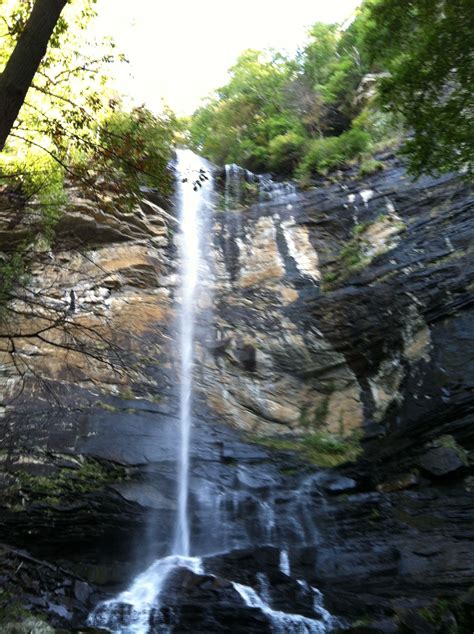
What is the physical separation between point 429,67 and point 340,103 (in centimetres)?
1634

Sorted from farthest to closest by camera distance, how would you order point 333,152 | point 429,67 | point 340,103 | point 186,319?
point 340,103, point 333,152, point 186,319, point 429,67

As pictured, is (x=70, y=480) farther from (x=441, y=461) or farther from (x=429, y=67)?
(x=429, y=67)

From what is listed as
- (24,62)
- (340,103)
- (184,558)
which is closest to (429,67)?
(24,62)

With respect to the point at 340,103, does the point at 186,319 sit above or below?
below

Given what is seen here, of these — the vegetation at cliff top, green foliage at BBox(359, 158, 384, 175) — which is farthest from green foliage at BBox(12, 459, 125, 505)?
green foliage at BBox(359, 158, 384, 175)

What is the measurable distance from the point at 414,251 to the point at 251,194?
706 centimetres

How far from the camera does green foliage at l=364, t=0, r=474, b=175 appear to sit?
5.91m

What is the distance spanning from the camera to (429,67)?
6.22 metres

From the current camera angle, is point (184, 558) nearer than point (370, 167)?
Yes

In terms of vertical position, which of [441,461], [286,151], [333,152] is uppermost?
[286,151]

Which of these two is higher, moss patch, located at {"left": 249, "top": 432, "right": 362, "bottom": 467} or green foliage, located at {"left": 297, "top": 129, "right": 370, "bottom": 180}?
green foliage, located at {"left": 297, "top": 129, "right": 370, "bottom": 180}

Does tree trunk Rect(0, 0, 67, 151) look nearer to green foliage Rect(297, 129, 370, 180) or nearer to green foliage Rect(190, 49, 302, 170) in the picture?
green foliage Rect(297, 129, 370, 180)

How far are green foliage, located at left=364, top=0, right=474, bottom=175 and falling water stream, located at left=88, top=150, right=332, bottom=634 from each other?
267cm

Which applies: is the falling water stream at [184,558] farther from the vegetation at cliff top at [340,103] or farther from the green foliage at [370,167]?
the green foliage at [370,167]
